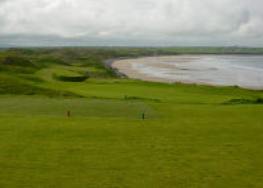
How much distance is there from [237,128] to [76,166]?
1119 centimetres

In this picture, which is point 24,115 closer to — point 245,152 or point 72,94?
point 245,152

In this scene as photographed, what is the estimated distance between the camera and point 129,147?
62.0 ft

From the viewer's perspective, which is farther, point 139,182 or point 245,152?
point 245,152

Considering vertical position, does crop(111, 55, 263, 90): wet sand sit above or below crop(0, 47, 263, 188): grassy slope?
below

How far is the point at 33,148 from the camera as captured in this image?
18.6 metres

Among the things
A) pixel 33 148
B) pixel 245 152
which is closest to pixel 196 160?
pixel 245 152

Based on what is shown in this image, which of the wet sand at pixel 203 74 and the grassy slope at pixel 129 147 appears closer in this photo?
the grassy slope at pixel 129 147

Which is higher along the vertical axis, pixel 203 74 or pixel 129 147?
pixel 129 147

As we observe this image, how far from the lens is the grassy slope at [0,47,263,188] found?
1452cm

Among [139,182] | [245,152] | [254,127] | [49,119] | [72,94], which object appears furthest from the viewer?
[72,94]

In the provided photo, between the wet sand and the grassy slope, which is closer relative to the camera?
the grassy slope

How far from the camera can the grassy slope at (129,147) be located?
A: 14.5 meters

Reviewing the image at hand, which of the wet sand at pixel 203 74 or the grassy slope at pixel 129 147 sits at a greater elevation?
the grassy slope at pixel 129 147

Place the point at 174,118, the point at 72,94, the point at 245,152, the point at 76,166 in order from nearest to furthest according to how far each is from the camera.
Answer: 1. the point at 76,166
2. the point at 245,152
3. the point at 174,118
4. the point at 72,94
